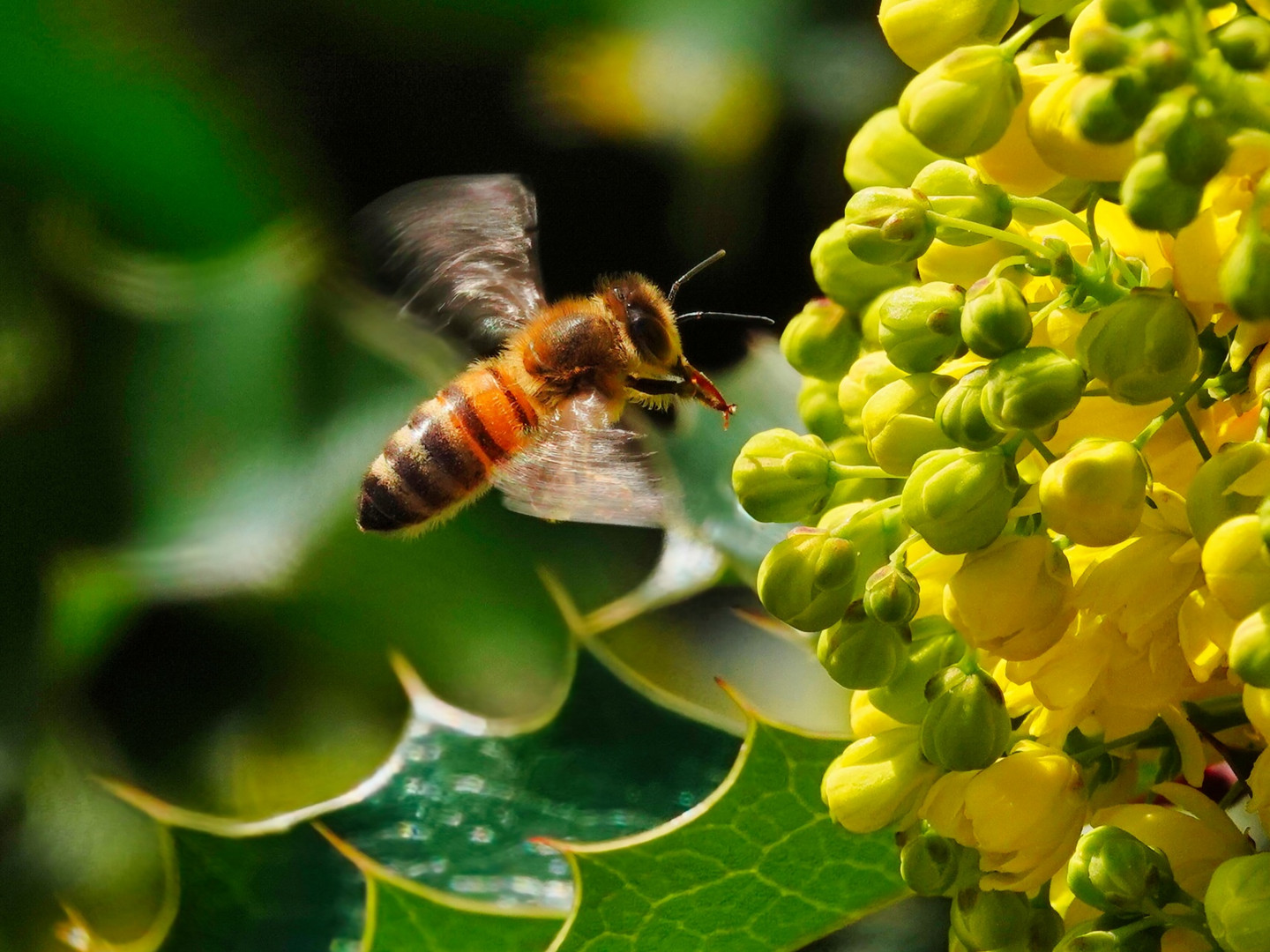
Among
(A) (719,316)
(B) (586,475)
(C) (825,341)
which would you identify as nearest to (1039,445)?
(C) (825,341)

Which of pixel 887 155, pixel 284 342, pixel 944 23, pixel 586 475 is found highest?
pixel 944 23

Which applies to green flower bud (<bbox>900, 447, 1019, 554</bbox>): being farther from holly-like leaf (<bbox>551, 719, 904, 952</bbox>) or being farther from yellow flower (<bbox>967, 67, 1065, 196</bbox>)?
holly-like leaf (<bbox>551, 719, 904, 952</bbox>)

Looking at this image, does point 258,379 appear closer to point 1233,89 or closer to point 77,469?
point 77,469

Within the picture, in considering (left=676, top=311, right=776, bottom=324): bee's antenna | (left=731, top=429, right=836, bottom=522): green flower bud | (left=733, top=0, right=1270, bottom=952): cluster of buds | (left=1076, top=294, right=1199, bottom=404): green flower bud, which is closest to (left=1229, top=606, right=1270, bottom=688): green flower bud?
(left=733, top=0, right=1270, bottom=952): cluster of buds

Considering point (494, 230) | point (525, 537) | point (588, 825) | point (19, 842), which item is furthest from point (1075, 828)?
point (19, 842)

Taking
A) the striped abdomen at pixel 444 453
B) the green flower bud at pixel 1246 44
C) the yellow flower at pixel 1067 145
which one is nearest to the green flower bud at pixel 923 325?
the yellow flower at pixel 1067 145

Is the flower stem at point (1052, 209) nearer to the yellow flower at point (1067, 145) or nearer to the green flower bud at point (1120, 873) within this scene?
the yellow flower at point (1067, 145)

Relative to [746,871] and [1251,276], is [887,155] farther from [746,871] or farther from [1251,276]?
[746,871]
